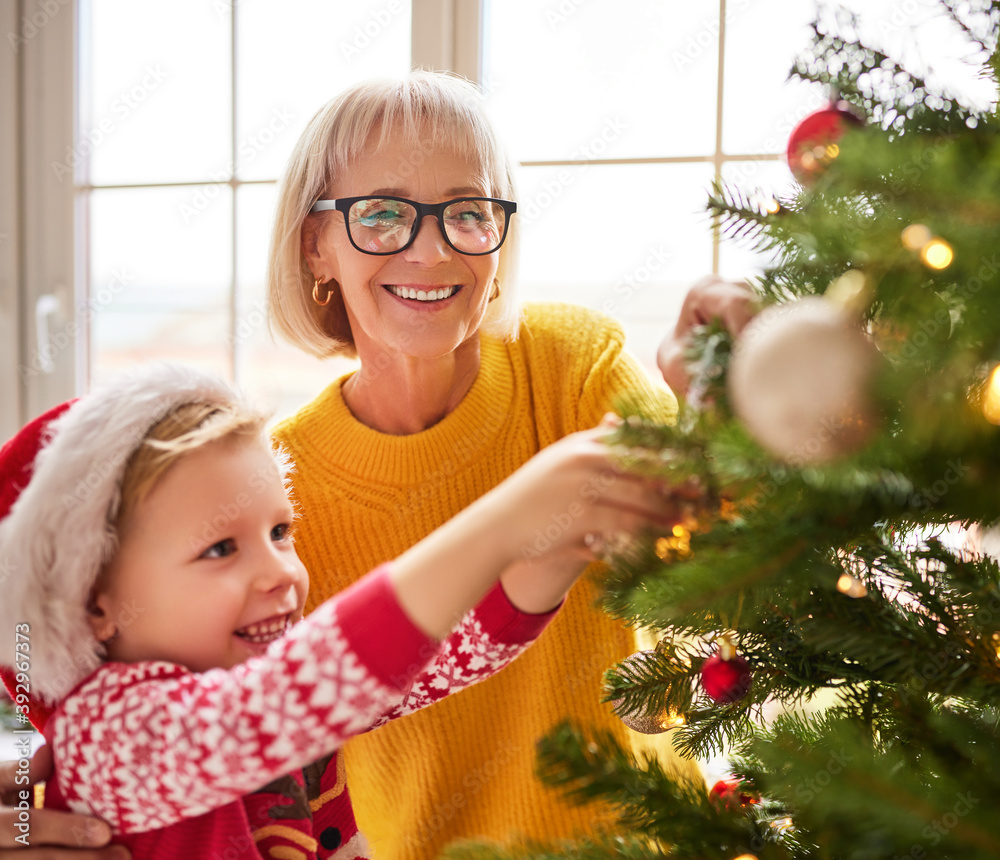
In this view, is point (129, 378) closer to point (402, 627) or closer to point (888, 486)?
point (402, 627)

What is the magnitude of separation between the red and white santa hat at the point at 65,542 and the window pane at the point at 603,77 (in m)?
0.92

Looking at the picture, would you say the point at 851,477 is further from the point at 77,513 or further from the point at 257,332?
the point at 257,332

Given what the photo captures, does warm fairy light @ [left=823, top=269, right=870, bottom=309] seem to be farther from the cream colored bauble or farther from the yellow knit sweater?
the yellow knit sweater

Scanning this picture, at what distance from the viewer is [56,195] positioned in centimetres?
186

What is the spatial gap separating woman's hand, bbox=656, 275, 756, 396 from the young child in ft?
0.38

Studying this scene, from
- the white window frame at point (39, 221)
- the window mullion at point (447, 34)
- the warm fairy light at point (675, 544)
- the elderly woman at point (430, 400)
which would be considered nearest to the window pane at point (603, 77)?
the window mullion at point (447, 34)

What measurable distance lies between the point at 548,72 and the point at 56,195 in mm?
1104

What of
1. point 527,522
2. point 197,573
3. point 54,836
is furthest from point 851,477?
point 54,836

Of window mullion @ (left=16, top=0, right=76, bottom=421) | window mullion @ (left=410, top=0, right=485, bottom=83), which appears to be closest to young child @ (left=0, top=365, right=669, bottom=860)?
window mullion @ (left=410, top=0, right=485, bottom=83)

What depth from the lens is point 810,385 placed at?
0.33 m

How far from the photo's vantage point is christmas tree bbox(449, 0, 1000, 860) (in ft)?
1.10

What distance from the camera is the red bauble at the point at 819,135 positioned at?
17.7 inches

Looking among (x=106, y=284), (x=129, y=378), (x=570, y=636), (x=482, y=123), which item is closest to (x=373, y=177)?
(x=482, y=123)

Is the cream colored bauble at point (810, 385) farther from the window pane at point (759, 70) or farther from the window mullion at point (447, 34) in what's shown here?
the window mullion at point (447, 34)
